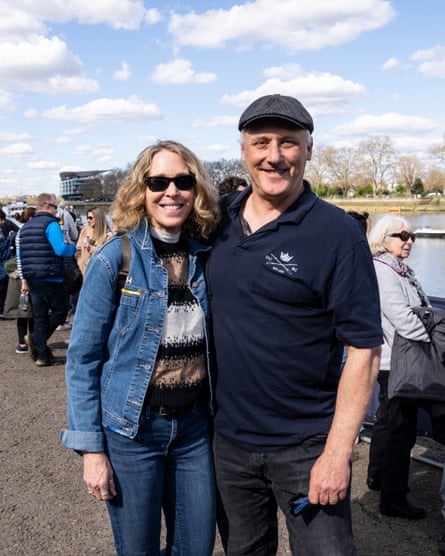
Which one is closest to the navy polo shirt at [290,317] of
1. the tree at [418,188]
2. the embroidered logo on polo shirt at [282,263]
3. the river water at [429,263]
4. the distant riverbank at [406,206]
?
the embroidered logo on polo shirt at [282,263]

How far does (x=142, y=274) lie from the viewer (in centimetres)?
205

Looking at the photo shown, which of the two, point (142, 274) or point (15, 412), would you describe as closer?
point (142, 274)

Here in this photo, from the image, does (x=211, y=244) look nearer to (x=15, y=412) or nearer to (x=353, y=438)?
(x=353, y=438)

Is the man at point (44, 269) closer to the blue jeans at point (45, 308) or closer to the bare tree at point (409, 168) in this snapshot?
the blue jeans at point (45, 308)

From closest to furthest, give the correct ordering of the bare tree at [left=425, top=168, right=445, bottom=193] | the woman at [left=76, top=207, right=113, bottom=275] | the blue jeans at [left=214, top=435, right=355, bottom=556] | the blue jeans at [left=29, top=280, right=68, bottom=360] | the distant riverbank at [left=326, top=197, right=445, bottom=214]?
the blue jeans at [left=214, top=435, right=355, bottom=556]
the blue jeans at [left=29, top=280, right=68, bottom=360]
the woman at [left=76, top=207, right=113, bottom=275]
the distant riverbank at [left=326, top=197, right=445, bottom=214]
the bare tree at [left=425, top=168, right=445, bottom=193]

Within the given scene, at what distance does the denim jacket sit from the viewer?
79.2 inches

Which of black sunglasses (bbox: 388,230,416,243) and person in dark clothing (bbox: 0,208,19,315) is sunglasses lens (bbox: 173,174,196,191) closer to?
black sunglasses (bbox: 388,230,416,243)

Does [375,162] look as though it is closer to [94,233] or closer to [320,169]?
[320,169]

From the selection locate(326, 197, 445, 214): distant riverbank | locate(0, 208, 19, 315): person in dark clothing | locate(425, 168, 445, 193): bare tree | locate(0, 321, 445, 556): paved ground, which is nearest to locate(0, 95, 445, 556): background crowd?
locate(0, 321, 445, 556): paved ground

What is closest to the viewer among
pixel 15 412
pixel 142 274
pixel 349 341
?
pixel 349 341

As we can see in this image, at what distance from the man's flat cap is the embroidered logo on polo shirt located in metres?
0.45

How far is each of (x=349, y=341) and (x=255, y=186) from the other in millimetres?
644

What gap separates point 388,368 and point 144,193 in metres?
2.31

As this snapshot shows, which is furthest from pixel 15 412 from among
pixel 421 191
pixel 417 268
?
pixel 421 191
